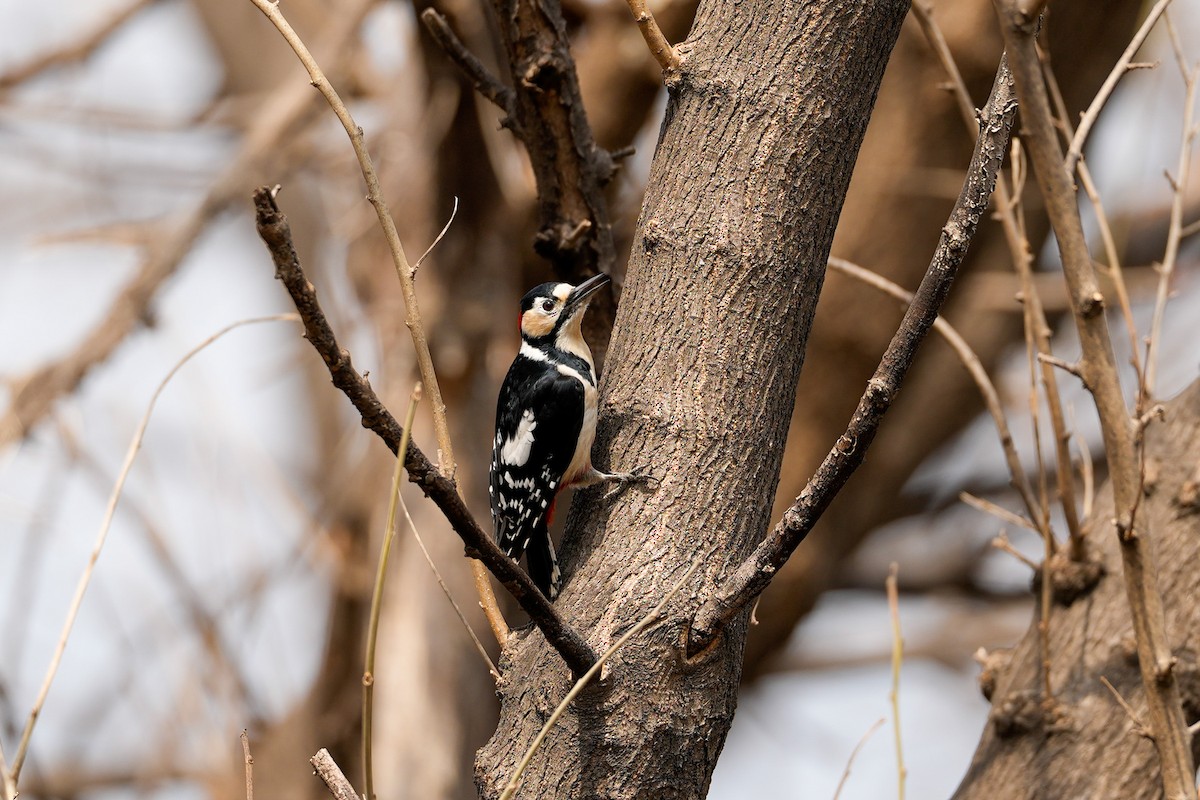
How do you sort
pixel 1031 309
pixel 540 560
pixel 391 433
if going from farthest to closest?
pixel 540 560 → pixel 1031 309 → pixel 391 433

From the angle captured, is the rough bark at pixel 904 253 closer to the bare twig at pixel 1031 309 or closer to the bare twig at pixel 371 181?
the bare twig at pixel 1031 309

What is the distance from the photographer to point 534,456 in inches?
126

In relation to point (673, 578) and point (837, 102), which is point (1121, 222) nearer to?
point (837, 102)

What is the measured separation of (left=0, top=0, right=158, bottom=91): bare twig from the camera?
6414 mm

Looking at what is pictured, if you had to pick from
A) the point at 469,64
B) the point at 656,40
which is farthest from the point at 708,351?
the point at 469,64

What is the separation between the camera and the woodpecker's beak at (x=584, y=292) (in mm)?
3102

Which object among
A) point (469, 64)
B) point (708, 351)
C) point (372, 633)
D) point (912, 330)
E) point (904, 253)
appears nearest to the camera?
point (372, 633)

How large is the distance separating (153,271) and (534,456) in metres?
2.22

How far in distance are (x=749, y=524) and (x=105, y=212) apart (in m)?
6.62

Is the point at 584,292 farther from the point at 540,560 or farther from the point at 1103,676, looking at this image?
the point at 1103,676

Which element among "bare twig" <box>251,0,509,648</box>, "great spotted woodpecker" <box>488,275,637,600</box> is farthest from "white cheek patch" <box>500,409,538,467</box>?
"bare twig" <box>251,0,509,648</box>

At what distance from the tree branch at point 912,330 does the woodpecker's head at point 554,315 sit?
60.3 inches

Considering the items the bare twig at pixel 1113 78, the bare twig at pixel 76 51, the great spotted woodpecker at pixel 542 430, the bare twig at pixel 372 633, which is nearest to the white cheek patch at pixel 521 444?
the great spotted woodpecker at pixel 542 430

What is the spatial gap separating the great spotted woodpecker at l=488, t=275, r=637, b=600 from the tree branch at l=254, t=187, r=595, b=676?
1.04 meters
